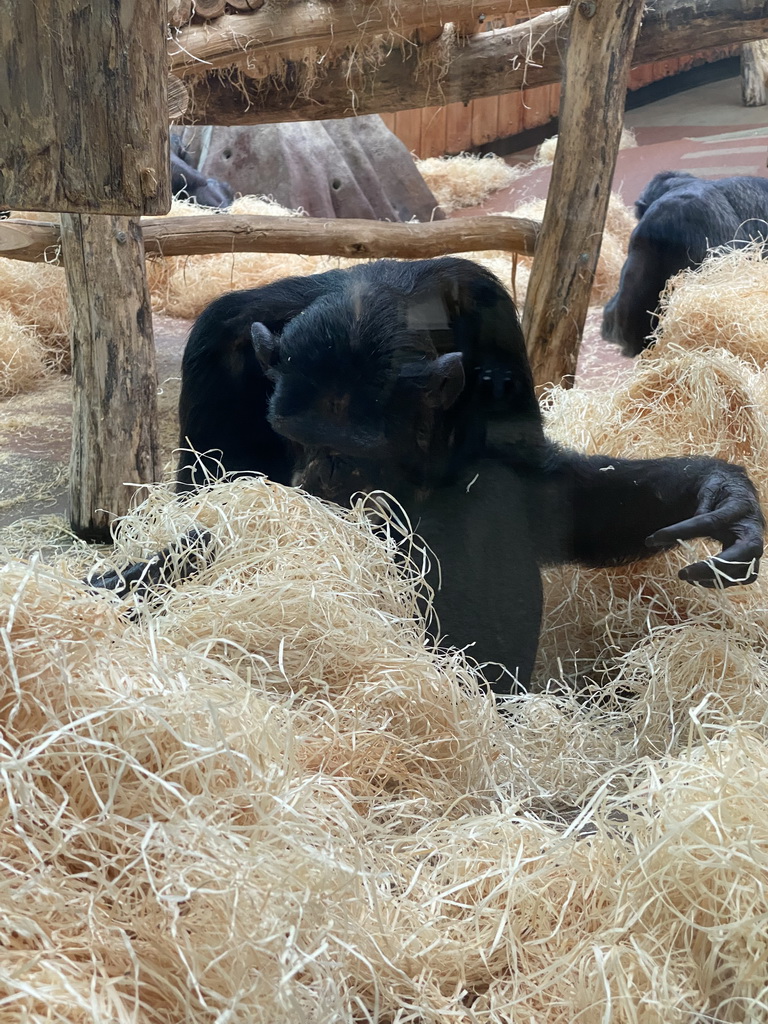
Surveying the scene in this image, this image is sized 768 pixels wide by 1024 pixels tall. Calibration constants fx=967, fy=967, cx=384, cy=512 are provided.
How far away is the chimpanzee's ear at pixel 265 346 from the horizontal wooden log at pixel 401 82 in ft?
5.26

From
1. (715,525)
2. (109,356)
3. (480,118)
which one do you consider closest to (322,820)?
(715,525)

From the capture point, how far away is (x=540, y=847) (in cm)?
142

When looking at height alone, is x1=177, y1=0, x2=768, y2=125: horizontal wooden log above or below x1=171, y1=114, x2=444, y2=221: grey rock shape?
above

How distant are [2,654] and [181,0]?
2436 millimetres

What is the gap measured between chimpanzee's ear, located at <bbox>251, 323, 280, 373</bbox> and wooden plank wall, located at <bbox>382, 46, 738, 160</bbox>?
4.38ft

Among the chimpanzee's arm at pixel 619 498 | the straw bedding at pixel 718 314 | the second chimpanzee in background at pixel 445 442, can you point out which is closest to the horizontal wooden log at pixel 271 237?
the straw bedding at pixel 718 314

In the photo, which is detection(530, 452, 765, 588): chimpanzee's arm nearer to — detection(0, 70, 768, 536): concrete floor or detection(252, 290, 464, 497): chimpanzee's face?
detection(252, 290, 464, 497): chimpanzee's face

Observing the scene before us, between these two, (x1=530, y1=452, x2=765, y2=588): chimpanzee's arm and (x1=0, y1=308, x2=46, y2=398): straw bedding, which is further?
(x1=0, y1=308, x2=46, y2=398): straw bedding

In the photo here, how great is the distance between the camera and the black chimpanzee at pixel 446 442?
6.29ft

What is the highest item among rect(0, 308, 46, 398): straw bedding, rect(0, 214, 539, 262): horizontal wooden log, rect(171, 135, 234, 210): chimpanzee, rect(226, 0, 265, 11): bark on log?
rect(226, 0, 265, 11): bark on log

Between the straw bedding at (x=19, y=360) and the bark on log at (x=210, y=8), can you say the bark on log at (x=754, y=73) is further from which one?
the straw bedding at (x=19, y=360)

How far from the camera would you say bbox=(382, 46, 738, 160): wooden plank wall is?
2.95 metres

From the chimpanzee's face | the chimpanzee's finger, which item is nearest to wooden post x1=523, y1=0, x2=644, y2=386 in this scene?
the chimpanzee's finger

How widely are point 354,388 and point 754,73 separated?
1546 millimetres
